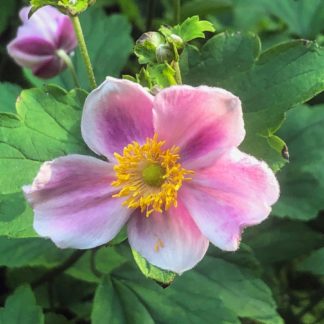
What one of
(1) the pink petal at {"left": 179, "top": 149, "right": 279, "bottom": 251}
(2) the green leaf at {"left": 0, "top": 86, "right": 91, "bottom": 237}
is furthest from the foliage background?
(1) the pink petal at {"left": 179, "top": 149, "right": 279, "bottom": 251}

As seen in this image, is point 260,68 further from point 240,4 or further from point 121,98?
point 240,4

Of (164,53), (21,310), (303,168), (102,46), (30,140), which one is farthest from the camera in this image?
(102,46)

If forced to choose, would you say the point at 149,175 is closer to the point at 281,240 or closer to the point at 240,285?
the point at 240,285

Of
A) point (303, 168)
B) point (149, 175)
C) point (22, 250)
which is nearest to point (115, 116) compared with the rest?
point (149, 175)

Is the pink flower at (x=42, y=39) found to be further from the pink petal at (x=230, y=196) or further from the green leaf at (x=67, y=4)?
the pink petal at (x=230, y=196)

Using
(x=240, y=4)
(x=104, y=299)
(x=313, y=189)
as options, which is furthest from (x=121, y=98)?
(x=240, y=4)

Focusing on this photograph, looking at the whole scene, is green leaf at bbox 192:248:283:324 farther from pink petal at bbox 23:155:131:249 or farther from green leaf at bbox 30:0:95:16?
green leaf at bbox 30:0:95:16
